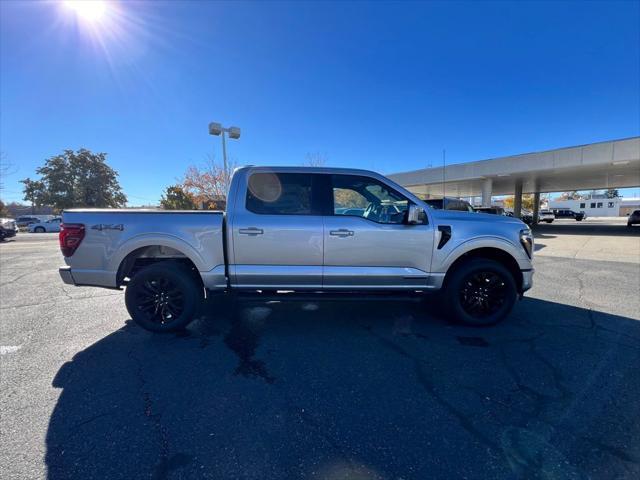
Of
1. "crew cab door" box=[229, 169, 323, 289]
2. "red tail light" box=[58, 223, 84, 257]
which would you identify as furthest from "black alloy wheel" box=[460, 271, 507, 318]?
"red tail light" box=[58, 223, 84, 257]

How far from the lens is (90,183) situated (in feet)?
177

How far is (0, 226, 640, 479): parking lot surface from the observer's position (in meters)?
1.91

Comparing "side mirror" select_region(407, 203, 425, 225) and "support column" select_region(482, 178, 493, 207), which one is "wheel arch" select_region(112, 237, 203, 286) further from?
"support column" select_region(482, 178, 493, 207)

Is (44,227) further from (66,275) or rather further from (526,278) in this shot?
(526,278)

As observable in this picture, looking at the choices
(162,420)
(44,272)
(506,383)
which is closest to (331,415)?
(162,420)

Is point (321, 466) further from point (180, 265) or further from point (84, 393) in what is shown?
point (180, 265)

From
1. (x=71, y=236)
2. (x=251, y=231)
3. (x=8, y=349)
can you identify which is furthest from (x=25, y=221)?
(x=251, y=231)

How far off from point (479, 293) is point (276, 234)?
2876mm

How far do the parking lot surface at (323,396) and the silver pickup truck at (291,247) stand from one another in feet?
1.84

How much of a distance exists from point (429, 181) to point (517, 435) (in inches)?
909

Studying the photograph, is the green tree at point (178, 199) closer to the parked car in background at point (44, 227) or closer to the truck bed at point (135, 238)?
the parked car in background at point (44, 227)

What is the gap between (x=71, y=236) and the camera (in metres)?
3.62

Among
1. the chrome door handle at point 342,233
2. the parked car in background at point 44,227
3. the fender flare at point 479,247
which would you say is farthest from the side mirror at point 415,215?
the parked car in background at point 44,227

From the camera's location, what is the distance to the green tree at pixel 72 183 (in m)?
53.2
